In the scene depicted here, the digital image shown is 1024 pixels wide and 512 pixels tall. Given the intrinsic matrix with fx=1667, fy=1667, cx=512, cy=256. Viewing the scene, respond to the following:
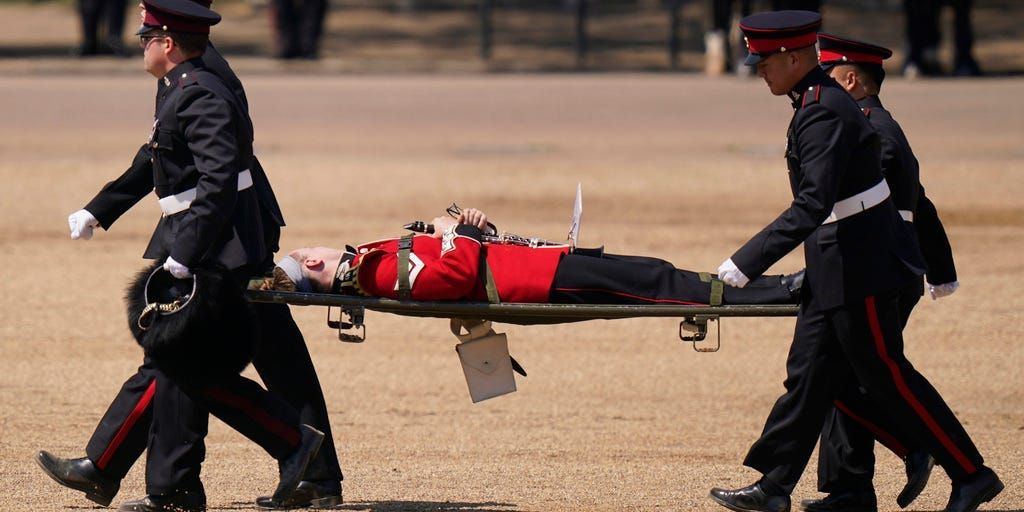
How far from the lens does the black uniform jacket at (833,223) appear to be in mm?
4887

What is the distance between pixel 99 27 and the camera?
25562 millimetres

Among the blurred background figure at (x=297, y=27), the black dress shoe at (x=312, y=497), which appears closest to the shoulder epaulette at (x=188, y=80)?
the black dress shoe at (x=312, y=497)

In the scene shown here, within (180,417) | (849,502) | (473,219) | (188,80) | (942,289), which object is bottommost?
(849,502)

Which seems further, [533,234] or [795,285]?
[533,234]

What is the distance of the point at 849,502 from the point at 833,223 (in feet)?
3.21

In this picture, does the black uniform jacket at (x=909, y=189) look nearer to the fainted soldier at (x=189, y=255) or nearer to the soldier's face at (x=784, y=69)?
the soldier's face at (x=784, y=69)

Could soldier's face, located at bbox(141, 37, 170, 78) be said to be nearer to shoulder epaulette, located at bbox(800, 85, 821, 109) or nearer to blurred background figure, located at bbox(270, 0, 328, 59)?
shoulder epaulette, located at bbox(800, 85, 821, 109)

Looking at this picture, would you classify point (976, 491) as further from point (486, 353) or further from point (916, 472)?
point (486, 353)

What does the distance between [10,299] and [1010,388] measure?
5.37 metres

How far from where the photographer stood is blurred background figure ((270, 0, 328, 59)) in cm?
2373

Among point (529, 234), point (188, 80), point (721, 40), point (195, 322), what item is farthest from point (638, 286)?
point (721, 40)

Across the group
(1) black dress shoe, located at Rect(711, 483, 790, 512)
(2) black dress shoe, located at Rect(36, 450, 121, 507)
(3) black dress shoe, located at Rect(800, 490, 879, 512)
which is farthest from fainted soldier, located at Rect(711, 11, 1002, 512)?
(2) black dress shoe, located at Rect(36, 450, 121, 507)

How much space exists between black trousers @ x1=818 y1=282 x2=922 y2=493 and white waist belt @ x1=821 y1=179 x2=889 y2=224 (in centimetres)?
42

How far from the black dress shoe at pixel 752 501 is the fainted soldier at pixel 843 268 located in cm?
17
